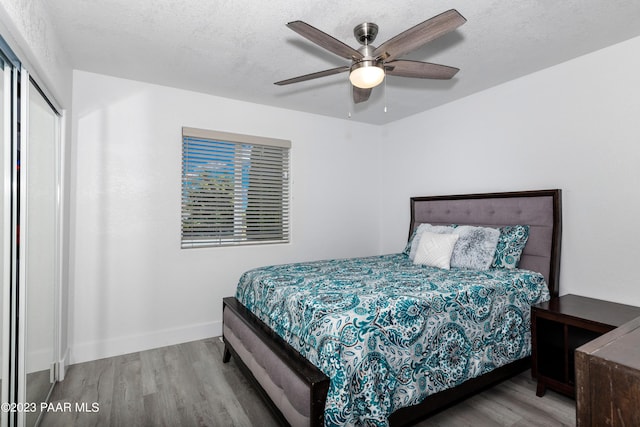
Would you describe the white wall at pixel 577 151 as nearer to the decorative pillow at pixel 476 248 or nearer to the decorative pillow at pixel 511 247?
the decorative pillow at pixel 511 247

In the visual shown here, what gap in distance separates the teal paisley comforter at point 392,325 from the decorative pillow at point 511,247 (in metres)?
0.14

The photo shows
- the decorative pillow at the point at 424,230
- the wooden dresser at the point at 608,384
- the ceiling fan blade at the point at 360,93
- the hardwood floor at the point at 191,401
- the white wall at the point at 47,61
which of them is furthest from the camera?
the decorative pillow at the point at 424,230

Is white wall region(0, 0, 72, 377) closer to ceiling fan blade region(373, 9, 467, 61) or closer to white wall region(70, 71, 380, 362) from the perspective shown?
white wall region(70, 71, 380, 362)

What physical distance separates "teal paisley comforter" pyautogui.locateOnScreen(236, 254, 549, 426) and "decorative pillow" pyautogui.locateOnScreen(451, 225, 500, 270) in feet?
0.43

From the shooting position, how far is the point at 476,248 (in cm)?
288

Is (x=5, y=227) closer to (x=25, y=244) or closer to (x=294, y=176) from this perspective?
(x=25, y=244)

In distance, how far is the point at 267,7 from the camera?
200 centimetres

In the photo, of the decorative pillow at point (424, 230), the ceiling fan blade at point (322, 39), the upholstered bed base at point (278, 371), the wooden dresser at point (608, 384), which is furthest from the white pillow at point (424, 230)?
the wooden dresser at point (608, 384)

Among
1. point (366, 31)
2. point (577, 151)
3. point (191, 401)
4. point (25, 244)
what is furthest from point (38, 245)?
point (577, 151)

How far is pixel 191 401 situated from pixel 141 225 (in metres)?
1.69

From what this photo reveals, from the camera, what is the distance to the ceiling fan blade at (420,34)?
5.10ft

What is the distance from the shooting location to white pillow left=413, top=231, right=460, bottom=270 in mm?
2908

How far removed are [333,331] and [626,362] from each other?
1114 mm

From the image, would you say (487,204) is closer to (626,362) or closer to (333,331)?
(333,331)
